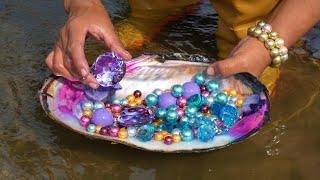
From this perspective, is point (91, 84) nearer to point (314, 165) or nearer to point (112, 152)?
point (112, 152)

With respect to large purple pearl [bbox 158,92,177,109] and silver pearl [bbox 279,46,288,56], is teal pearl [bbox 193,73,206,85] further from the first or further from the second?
silver pearl [bbox 279,46,288,56]

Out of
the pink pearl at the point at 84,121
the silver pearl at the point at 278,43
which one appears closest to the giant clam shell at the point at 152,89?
the pink pearl at the point at 84,121

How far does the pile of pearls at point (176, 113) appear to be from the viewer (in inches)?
51.4

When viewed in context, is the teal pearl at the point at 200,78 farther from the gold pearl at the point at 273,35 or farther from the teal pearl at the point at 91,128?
the teal pearl at the point at 91,128

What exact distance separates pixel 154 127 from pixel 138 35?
0.68 meters

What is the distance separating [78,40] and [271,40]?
18.7 inches

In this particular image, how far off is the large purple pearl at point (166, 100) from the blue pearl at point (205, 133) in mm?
159

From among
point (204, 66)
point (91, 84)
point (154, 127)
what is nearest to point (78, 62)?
point (91, 84)

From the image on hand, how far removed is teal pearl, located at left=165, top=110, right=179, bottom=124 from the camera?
4.47ft

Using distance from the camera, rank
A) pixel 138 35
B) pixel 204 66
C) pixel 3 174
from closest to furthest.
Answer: pixel 3 174 < pixel 204 66 < pixel 138 35

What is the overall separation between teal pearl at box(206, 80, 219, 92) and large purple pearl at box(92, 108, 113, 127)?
0.27 meters

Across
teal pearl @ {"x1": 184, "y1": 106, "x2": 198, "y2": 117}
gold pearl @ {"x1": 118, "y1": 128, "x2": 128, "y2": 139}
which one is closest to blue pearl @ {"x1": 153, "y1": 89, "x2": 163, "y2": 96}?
teal pearl @ {"x1": 184, "y1": 106, "x2": 198, "y2": 117}

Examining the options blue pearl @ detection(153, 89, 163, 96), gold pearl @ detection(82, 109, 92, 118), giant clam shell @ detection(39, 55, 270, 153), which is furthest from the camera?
Answer: blue pearl @ detection(153, 89, 163, 96)

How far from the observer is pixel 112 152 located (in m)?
1.40
